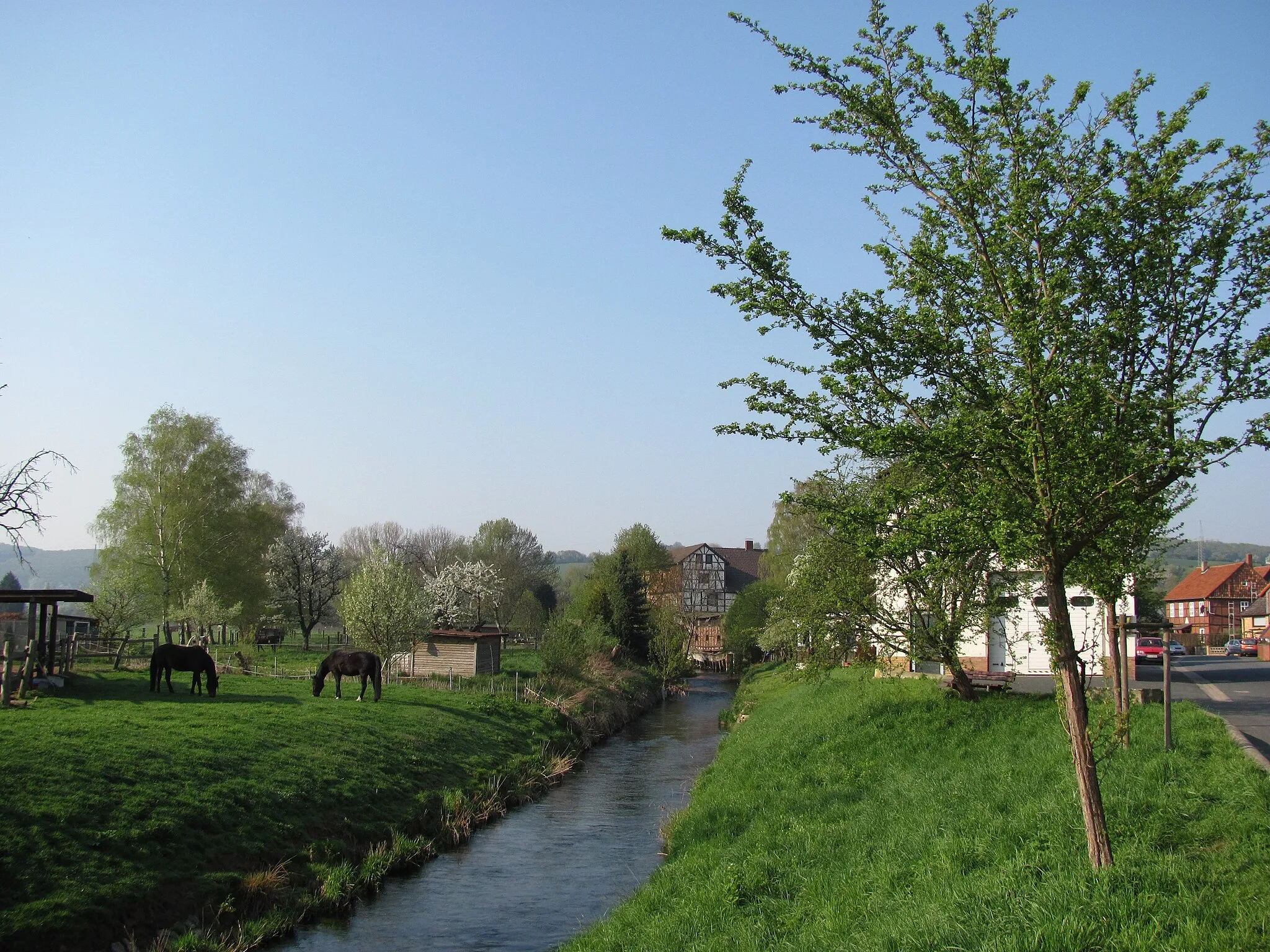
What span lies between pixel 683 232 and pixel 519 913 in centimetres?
1193

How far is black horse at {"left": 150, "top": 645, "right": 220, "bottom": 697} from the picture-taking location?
27797 mm

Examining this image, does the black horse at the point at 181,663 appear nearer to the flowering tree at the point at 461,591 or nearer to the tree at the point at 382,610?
the tree at the point at 382,610

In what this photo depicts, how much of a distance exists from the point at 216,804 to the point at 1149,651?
4674 cm

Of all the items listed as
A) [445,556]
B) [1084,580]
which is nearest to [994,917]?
[1084,580]

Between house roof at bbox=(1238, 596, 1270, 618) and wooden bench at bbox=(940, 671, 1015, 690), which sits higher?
house roof at bbox=(1238, 596, 1270, 618)

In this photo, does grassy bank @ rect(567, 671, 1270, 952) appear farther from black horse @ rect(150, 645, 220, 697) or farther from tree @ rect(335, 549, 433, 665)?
tree @ rect(335, 549, 433, 665)

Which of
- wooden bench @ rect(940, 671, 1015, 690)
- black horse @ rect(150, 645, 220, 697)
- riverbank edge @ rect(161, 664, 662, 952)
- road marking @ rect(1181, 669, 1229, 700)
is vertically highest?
black horse @ rect(150, 645, 220, 697)

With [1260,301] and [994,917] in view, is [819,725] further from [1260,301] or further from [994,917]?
[1260,301]

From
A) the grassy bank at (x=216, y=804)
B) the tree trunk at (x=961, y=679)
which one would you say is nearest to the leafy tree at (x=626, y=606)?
the grassy bank at (x=216, y=804)

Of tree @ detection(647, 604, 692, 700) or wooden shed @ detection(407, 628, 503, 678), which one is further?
tree @ detection(647, 604, 692, 700)

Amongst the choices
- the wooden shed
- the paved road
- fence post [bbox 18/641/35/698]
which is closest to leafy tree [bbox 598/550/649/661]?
the wooden shed

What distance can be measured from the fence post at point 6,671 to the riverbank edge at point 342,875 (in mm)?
10342

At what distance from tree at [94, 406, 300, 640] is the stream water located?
112 feet

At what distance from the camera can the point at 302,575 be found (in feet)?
237
